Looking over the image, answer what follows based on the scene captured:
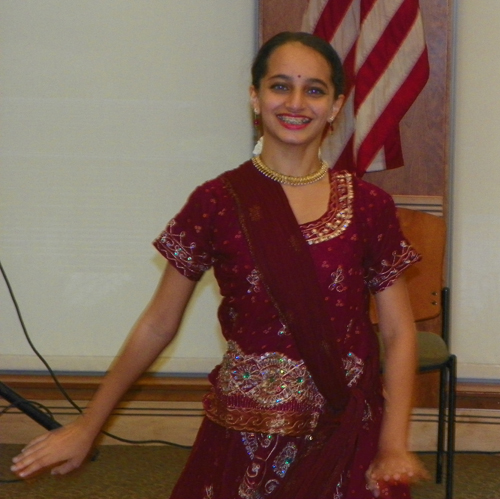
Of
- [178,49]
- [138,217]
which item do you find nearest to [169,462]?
[138,217]

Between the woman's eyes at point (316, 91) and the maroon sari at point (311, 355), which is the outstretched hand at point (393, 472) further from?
the woman's eyes at point (316, 91)

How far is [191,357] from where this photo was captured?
4012mm

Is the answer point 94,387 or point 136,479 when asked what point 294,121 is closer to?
point 136,479

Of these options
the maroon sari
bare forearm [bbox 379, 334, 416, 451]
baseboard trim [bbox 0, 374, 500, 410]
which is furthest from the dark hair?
baseboard trim [bbox 0, 374, 500, 410]

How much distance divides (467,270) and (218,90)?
1381 mm

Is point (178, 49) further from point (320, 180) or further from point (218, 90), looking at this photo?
point (320, 180)

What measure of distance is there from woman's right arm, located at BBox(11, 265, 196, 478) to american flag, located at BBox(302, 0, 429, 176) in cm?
187

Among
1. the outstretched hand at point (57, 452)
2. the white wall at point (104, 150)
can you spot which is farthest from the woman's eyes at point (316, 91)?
the white wall at point (104, 150)

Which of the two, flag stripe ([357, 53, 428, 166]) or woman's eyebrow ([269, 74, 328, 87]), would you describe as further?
flag stripe ([357, 53, 428, 166])

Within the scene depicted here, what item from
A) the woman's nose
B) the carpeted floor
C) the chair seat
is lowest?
the carpeted floor

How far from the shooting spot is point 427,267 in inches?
134

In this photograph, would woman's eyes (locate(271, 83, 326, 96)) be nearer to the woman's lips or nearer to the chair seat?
the woman's lips

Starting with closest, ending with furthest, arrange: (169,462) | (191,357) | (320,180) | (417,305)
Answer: (320,180) < (417,305) < (169,462) < (191,357)

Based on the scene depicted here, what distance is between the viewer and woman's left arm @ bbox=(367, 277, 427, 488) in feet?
5.43
